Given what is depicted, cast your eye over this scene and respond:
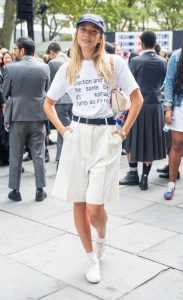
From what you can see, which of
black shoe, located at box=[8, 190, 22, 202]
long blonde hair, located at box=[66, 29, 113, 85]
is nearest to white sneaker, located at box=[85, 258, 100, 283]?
long blonde hair, located at box=[66, 29, 113, 85]

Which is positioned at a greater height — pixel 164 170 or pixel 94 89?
pixel 94 89

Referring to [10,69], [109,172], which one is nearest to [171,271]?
[109,172]

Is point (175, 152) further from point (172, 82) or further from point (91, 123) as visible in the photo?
point (91, 123)

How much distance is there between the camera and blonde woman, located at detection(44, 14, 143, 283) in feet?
10.9

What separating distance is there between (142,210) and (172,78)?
1455mm

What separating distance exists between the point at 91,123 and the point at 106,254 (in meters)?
1.23

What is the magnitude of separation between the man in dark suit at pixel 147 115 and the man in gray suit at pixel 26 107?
1200 mm

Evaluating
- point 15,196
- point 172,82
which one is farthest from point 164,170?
point 15,196

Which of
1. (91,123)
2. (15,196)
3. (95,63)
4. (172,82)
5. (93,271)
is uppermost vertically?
(95,63)

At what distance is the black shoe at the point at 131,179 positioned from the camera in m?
6.35

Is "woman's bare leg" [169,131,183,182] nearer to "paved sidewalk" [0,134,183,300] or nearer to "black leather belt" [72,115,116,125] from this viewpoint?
"paved sidewalk" [0,134,183,300]

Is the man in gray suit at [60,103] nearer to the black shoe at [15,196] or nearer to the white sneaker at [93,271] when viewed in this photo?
the black shoe at [15,196]

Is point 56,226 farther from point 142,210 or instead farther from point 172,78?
point 172,78

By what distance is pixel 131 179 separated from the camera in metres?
6.37
